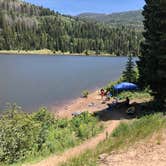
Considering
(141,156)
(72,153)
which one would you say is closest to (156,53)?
(72,153)

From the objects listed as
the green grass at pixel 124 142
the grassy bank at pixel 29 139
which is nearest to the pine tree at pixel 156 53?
the grassy bank at pixel 29 139

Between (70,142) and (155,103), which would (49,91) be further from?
(70,142)

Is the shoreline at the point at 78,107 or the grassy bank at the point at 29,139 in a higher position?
the grassy bank at the point at 29,139

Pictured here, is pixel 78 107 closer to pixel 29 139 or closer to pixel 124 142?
pixel 29 139

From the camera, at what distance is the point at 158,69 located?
3194cm

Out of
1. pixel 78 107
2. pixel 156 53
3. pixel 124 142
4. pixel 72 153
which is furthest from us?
pixel 78 107

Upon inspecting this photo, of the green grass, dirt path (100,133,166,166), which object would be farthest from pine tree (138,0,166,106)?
dirt path (100,133,166,166)

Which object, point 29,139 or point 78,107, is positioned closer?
point 29,139

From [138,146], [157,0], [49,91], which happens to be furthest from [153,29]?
[49,91]

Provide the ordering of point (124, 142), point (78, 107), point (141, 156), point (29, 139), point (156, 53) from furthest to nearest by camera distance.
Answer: point (78, 107) < point (156, 53) < point (29, 139) < point (124, 142) < point (141, 156)

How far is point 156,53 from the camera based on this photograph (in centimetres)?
3195

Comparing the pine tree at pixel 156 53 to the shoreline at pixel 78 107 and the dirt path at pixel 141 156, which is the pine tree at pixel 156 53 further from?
the dirt path at pixel 141 156

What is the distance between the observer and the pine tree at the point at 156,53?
31.4 metres

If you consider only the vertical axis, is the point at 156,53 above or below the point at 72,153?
above
